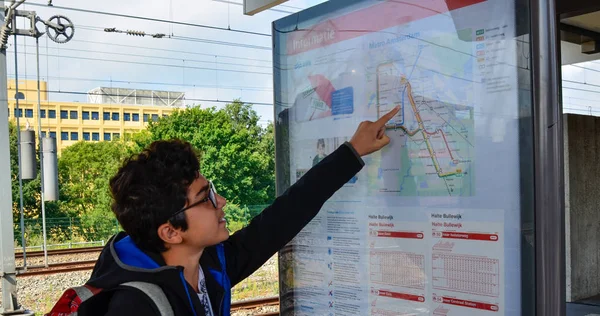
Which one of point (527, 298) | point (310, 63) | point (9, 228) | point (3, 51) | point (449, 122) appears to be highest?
point (3, 51)

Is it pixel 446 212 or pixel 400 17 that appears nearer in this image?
pixel 446 212

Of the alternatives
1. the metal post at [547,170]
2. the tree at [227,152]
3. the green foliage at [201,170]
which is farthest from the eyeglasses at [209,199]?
the tree at [227,152]

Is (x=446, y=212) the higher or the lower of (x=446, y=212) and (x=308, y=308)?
the higher

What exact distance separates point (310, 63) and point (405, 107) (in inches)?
22.3

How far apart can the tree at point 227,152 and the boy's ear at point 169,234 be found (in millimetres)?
30872

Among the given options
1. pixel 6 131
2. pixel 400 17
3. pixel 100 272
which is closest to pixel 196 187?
pixel 100 272

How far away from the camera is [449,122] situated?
A: 1837 millimetres

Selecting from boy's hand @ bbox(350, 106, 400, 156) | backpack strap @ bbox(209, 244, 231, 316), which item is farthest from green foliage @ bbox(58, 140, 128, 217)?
boy's hand @ bbox(350, 106, 400, 156)

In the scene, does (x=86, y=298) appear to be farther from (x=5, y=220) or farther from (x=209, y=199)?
(x=5, y=220)

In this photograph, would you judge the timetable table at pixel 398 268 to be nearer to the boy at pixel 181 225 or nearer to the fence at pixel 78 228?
the boy at pixel 181 225

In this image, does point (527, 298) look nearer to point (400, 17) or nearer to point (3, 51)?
point (400, 17)

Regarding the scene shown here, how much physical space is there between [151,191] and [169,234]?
0.49 ft

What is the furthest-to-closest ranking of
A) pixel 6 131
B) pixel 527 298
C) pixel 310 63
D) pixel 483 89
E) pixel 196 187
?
1. pixel 6 131
2. pixel 310 63
3. pixel 196 187
4. pixel 483 89
5. pixel 527 298

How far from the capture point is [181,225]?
6.33 feet
